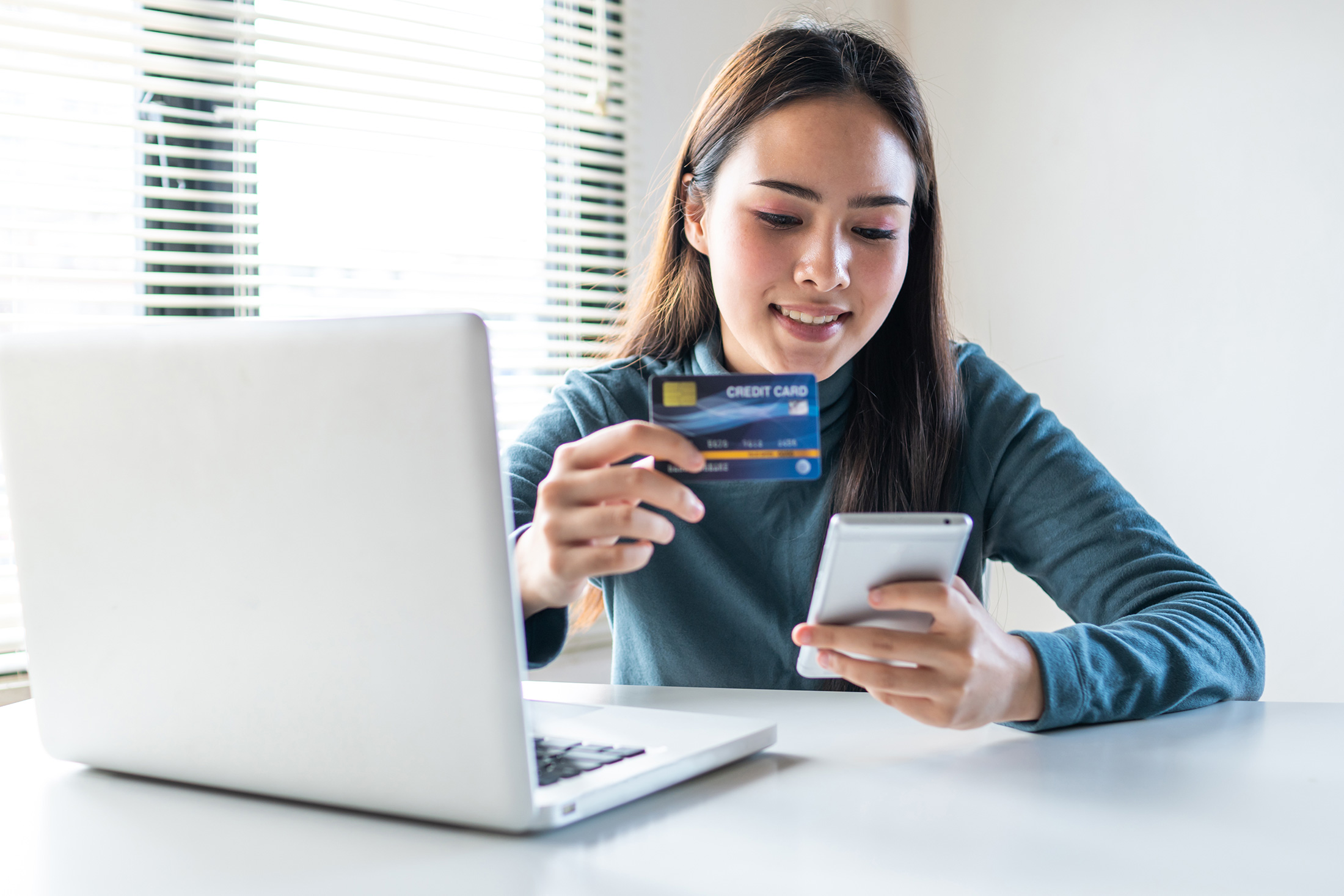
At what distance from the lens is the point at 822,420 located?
134cm

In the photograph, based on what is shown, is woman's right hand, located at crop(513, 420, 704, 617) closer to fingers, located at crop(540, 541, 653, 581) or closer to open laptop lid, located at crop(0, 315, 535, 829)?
fingers, located at crop(540, 541, 653, 581)

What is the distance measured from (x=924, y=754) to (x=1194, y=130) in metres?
1.92

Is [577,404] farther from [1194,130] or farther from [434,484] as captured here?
[1194,130]

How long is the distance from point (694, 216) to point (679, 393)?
753mm

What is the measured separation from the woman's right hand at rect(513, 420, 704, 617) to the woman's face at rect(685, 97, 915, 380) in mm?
492

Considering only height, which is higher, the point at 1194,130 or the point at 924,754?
the point at 1194,130

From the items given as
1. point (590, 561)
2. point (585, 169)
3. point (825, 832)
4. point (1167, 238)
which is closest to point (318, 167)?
point (585, 169)

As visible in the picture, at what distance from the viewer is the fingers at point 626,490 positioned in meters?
0.67

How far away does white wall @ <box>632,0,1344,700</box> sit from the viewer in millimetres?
2055

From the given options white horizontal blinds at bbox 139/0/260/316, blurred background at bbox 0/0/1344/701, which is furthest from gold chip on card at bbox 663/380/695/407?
white horizontal blinds at bbox 139/0/260/316

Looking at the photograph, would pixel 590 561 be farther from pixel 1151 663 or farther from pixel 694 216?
pixel 694 216

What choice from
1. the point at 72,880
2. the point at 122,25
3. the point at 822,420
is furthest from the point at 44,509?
the point at 122,25

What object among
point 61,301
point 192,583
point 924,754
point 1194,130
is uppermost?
point 1194,130

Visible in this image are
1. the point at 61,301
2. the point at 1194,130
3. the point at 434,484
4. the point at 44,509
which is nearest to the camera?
the point at 434,484
